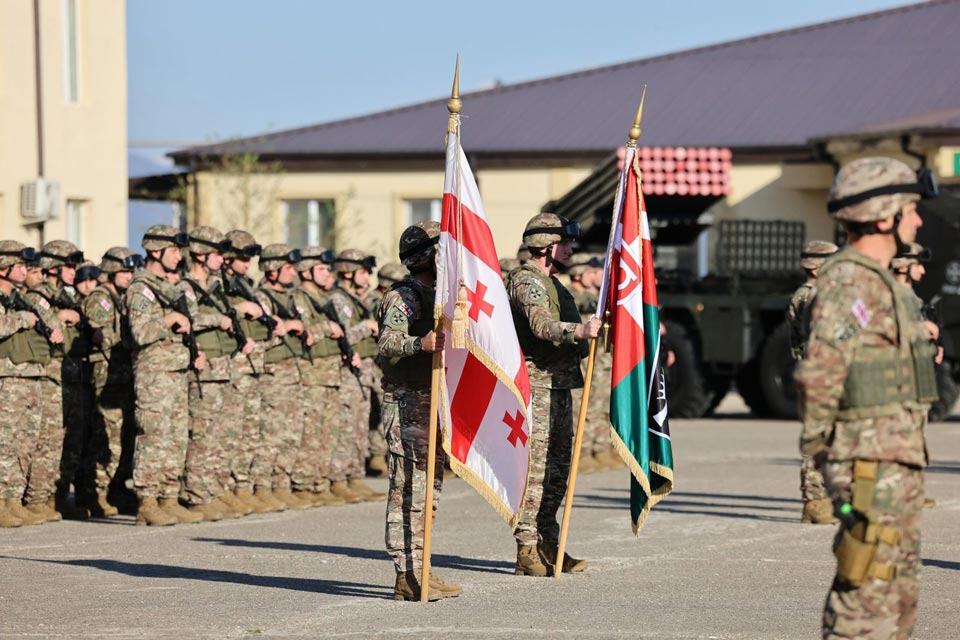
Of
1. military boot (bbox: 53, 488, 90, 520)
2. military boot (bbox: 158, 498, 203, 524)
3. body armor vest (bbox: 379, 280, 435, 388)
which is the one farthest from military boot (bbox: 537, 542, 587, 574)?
military boot (bbox: 53, 488, 90, 520)

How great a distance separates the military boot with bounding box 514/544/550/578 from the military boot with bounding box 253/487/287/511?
13.0 ft

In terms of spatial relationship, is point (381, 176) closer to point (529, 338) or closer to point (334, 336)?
point (334, 336)

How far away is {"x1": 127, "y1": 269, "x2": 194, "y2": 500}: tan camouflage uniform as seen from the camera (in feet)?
40.2

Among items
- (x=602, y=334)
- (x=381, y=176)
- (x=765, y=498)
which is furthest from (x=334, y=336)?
(x=381, y=176)

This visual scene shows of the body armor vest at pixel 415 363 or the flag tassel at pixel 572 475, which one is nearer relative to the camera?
the body armor vest at pixel 415 363

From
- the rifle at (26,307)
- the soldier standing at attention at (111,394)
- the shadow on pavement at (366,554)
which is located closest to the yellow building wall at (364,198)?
the soldier standing at attention at (111,394)

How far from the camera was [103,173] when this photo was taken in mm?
22438

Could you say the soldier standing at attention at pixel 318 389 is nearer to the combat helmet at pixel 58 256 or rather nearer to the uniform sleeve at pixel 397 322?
the combat helmet at pixel 58 256

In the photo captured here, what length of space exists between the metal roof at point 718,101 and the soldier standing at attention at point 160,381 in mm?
21277

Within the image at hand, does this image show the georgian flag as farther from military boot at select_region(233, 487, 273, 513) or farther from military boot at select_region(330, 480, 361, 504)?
military boot at select_region(330, 480, 361, 504)

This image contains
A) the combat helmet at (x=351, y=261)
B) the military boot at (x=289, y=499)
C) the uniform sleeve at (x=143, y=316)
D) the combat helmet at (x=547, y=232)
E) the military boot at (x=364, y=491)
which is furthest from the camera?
the combat helmet at (x=351, y=261)

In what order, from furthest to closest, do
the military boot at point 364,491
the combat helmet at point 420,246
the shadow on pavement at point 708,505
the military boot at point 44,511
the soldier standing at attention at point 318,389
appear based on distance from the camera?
the military boot at point 364,491 < the soldier standing at attention at point 318,389 < the shadow on pavement at point 708,505 < the military boot at point 44,511 < the combat helmet at point 420,246

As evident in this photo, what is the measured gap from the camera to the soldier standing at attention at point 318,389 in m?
13.8

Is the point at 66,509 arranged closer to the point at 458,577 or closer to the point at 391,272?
the point at 391,272
